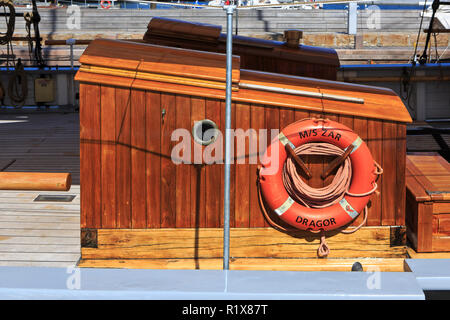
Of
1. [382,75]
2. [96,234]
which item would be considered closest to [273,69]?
[96,234]

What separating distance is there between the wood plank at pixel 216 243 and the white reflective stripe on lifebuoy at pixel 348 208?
0.20 metres

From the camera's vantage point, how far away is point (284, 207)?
4.21 meters

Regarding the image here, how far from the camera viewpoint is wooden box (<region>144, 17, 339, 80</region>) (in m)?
6.54

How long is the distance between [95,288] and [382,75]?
33.6ft

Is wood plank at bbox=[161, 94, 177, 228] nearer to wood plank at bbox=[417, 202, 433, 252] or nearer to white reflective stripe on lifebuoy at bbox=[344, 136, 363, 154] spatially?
white reflective stripe on lifebuoy at bbox=[344, 136, 363, 154]

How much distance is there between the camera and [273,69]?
6.79 metres

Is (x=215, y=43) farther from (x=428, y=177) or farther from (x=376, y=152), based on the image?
(x=428, y=177)

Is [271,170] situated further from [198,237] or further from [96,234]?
[96,234]

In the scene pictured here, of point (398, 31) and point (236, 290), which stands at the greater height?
point (398, 31)

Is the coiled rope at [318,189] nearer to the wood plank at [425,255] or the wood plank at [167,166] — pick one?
the wood plank at [425,255]

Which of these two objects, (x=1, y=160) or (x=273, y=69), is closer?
(x=273, y=69)

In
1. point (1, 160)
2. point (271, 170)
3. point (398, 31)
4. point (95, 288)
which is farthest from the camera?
point (398, 31)

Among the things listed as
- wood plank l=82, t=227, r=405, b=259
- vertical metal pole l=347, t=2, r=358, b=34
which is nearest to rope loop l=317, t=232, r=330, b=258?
wood plank l=82, t=227, r=405, b=259
